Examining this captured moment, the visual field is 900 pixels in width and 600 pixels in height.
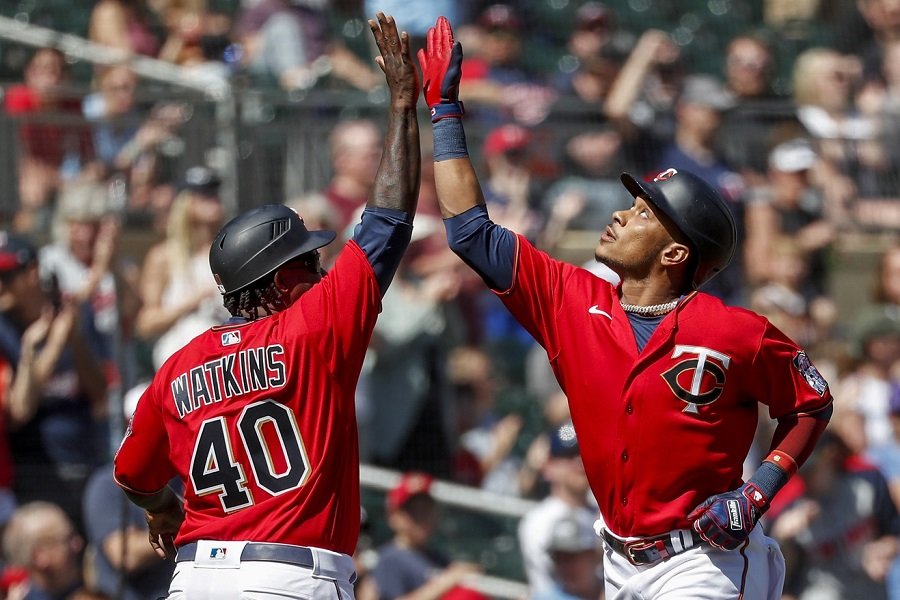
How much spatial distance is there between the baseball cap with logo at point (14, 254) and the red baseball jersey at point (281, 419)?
3.16 meters

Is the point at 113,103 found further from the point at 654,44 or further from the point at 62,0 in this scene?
the point at 654,44

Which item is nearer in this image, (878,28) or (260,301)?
(260,301)

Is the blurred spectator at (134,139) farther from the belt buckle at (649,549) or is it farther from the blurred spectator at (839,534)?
the belt buckle at (649,549)

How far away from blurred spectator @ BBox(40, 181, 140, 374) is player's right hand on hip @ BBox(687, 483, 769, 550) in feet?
13.1

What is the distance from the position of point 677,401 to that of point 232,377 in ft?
4.26

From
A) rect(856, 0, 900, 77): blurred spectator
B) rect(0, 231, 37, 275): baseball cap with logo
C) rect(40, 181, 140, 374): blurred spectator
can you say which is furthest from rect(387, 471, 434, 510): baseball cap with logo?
rect(856, 0, 900, 77): blurred spectator

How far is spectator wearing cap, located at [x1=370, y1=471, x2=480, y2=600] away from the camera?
269 inches

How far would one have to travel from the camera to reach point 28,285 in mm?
6930

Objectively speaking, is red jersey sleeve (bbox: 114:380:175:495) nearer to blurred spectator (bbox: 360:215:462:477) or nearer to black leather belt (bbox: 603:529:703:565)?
black leather belt (bbox: 603:529:703:565)

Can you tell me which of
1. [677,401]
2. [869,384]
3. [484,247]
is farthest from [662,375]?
[869,384]

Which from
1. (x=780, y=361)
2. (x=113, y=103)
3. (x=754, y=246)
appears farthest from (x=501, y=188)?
(x=780, y=361)

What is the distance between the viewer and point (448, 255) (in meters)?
7.71

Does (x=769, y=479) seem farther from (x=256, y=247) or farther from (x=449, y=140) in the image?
(x=256, y=247)

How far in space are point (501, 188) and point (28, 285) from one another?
2.75 metres
